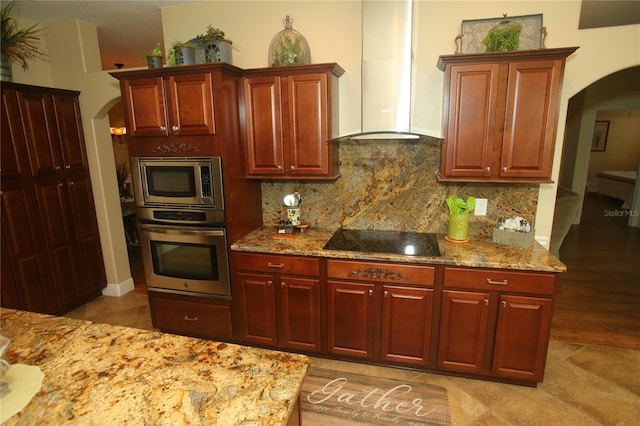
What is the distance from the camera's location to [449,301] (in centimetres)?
227

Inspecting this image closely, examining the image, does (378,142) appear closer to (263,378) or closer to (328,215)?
(328,215)

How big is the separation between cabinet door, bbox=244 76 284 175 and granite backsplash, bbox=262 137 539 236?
1.27ft

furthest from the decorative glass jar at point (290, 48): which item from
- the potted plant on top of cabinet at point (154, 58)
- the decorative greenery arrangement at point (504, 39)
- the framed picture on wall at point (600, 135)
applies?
the framed picture on wall at point (600, 135)

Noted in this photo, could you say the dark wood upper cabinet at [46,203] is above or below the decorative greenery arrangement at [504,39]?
below

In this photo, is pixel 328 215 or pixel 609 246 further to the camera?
pixel 609 246

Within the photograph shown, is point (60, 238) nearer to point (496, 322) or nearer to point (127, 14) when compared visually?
point (127, 14)

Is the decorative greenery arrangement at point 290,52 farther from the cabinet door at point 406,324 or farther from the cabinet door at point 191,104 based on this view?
the cabinet door at point 406,324

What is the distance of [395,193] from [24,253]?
10.7ft

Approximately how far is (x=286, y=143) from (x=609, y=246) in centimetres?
544

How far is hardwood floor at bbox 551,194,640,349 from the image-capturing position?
2.97 m

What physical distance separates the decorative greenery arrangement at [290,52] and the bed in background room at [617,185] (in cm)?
796

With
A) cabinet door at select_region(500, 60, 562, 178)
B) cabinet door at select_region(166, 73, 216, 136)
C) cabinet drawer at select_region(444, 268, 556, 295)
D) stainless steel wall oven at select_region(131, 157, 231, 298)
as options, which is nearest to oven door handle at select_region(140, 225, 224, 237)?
stainless steel wall oven at select_region(131, 157, 231, 298)

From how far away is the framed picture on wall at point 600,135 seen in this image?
966 cm

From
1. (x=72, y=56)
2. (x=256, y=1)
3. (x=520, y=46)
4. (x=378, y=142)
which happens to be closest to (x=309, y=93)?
(x=378, y=142)
